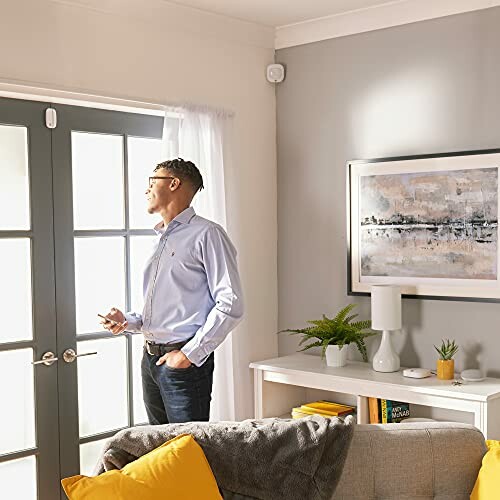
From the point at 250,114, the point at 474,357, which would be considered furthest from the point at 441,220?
the point at 250,114

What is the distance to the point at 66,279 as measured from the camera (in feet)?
12.0

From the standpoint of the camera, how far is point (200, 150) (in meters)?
3.97

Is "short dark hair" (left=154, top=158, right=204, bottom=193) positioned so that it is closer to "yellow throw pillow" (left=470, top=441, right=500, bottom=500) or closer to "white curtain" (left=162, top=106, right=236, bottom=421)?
"white curtain" (left=162, top=106, right=236, bottom=421)

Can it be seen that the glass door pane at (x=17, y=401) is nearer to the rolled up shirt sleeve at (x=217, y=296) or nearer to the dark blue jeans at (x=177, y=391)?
the dark blue jeans at (x=177, y=391)

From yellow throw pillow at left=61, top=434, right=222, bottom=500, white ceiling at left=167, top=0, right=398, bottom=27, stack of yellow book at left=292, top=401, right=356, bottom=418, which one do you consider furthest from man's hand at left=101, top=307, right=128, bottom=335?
white ceiling at left=167, top=0, right=398, bottom=27

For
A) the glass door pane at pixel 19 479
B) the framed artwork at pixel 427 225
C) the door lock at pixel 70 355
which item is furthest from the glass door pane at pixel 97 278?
the framed artwork at pixel 427 225

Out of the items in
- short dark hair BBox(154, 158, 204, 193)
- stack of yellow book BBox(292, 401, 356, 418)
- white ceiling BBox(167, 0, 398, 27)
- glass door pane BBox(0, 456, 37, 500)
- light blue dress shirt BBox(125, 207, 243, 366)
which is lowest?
glass door pane BBox(0, 456, 37, 500)

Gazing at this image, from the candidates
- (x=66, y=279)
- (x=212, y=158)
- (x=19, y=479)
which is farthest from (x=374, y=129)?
(x=19, y=479)

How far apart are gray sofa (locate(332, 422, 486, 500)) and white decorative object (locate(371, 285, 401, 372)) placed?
123 centimetres

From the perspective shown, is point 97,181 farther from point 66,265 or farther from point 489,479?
point 489,479

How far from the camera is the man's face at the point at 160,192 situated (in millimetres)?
3430

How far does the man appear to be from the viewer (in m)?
3.24

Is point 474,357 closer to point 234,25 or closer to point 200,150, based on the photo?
point 200,150

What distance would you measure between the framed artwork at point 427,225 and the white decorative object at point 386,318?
0.54ft
